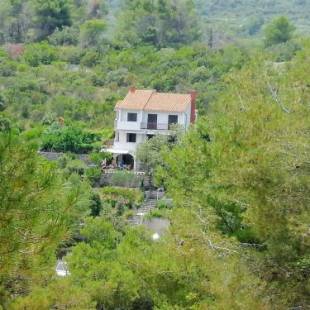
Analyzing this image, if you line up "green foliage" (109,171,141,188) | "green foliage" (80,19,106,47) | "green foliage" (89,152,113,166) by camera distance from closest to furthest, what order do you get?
"green foliage" (109,171,141,188), "green foliage" (89,152,113,166), "green foliage" (80,19,106,47)

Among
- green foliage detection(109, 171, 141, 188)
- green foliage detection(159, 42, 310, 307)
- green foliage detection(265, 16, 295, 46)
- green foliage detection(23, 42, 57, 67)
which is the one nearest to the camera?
green foliage detection(159, 42, 310, 307)

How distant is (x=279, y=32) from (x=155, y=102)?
20.2m

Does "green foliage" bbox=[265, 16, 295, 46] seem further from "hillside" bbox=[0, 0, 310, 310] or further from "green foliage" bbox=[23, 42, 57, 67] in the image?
"hillside" bbox=[0, 0, 310, 310]

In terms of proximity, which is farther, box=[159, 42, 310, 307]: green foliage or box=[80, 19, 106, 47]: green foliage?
box=[80, 19, 106, 47]: green foliage

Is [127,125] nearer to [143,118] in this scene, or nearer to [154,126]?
[143,118]

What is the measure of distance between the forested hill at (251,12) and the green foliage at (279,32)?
79.2ft

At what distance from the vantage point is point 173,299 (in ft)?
33.8

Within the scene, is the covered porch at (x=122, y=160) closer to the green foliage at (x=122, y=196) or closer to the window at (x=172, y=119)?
the window at (x=172, y=119)

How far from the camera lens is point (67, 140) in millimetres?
27859

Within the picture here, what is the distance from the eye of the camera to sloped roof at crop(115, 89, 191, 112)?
28.6 m

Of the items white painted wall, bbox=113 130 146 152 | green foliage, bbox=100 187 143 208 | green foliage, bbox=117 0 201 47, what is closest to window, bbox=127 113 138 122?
white painted wall, bbox=113 130 146 152

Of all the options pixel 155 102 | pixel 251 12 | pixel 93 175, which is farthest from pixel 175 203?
pixel 251 12

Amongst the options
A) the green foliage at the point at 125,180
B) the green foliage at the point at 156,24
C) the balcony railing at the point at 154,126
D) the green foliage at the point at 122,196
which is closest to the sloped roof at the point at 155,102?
the balcony railing at the point at 154,126

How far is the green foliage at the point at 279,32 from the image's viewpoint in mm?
46812
